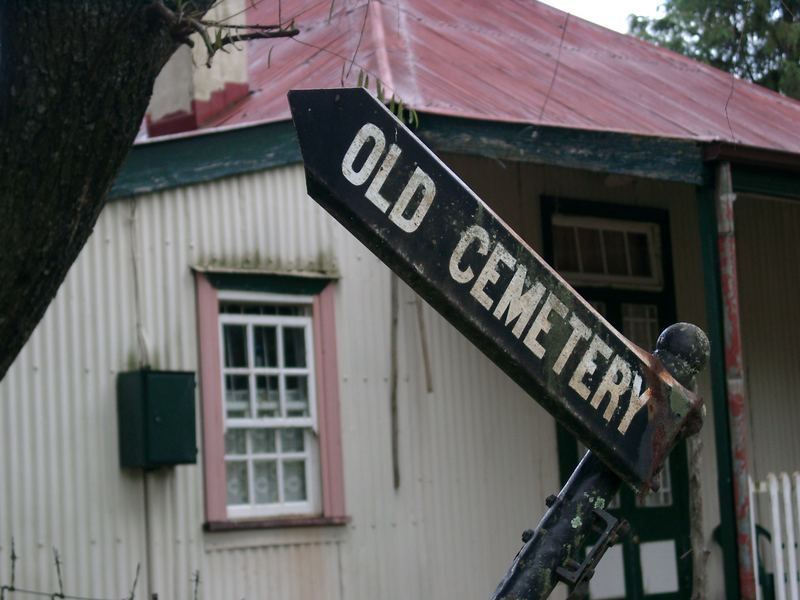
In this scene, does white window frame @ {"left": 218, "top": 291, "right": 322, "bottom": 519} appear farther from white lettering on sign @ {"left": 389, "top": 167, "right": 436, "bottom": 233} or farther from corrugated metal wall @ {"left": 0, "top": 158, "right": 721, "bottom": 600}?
white lettering on sign @ {"left": 389, "top": 167, "right": 436, "bottom": 233}

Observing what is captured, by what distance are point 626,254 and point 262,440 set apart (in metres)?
4.60

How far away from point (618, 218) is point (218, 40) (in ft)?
28.0

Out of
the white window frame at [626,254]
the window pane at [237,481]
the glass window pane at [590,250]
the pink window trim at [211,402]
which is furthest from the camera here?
the glass window pane at [590,250]

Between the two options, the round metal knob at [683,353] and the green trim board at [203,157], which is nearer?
the round metal knob at [683,353]

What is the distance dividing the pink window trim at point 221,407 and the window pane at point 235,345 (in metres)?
0.19

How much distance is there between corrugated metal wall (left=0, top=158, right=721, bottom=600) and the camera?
8.09 metres

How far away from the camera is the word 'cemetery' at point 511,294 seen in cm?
236

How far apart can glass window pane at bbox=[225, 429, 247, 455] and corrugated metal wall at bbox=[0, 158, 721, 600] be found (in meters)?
0.39

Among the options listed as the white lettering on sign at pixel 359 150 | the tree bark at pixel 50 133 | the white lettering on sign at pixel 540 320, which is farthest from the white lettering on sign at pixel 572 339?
the tree bark at pixel 50 133

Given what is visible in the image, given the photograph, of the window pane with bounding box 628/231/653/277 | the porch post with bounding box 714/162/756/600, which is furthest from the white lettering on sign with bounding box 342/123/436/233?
the window pane with bounding box 628/231/653/277

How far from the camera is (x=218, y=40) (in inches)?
165

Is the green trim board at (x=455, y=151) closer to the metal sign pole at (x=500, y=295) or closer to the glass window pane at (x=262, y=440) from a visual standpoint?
the glass window pane at (x=262, y=440)

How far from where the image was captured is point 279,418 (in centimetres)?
937

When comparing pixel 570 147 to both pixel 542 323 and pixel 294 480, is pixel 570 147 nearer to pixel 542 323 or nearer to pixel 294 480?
pixel 294 480
